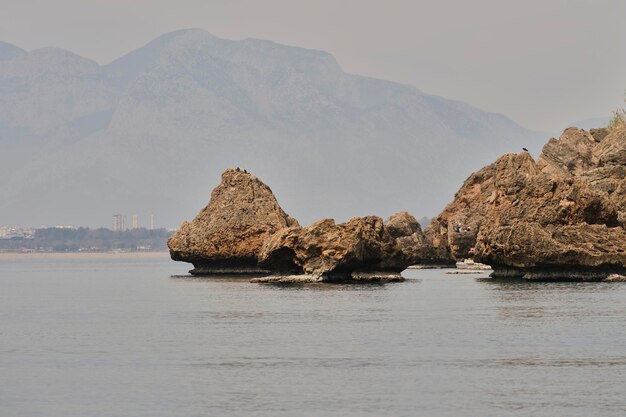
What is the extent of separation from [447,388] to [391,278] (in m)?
89.2

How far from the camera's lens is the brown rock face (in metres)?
153

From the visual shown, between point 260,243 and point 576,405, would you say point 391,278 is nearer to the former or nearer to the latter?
point 260,243

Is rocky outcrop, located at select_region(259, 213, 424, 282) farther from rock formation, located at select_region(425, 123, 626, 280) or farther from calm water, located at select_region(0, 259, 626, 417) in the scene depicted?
calm water, located at select_region(0, 259, 626, 417)

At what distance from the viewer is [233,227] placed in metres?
153

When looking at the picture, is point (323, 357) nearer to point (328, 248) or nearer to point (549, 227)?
point (328, 248)

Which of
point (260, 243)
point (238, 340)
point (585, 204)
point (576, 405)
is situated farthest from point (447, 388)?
point (260, 243)

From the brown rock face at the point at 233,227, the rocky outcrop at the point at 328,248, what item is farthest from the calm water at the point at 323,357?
the brown rock face at the point at 233,227

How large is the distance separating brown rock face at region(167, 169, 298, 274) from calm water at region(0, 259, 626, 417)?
42.7 metres

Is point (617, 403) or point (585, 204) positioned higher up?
point (585, 204)

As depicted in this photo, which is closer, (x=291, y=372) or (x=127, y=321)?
(x=291, y=372)

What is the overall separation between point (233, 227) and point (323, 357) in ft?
298

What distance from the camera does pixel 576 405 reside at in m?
47.6

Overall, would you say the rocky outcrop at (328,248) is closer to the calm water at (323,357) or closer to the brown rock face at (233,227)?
the calm water at (323,357)

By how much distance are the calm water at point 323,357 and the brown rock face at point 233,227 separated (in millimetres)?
42718
